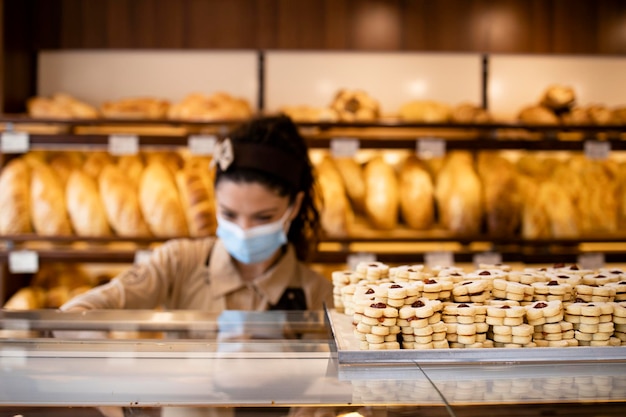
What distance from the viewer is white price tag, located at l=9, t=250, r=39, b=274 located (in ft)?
9.87

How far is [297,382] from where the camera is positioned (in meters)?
0.97

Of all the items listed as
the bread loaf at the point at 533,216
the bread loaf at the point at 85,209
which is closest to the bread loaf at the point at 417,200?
the bread loaf at the point at 533,216

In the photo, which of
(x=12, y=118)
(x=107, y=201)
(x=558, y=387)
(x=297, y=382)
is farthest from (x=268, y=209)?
(x=12, y=118)

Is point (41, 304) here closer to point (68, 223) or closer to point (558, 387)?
point (68, 223)

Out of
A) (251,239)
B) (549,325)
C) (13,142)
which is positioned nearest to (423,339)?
(549,325)

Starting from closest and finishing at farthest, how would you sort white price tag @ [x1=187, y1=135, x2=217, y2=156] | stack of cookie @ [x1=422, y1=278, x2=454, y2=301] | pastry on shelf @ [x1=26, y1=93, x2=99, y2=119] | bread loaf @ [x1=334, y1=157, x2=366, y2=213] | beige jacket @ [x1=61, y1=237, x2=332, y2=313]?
stack of cookie @ [x1=422, y1=278, x2=454, y2=301], beige jacket @ [x1=61, y1=237, x2=332, y2=313], white price tag @ [x1=187, y1=135, x2=217, y2=156], pastry on shelf @ [x1=26, y1=93, x2=99, y2=119], bread loaf @ [x1=334, y1=157, x2=366, y2=213]

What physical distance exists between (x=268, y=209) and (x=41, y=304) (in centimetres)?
187

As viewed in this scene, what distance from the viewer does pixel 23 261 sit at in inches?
119

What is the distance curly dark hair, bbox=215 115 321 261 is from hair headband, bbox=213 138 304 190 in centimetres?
1

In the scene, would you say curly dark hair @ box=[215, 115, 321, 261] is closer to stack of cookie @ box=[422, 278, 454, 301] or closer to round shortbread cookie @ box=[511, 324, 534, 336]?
stack of cookie @ box=[422, 278, 454, 301]

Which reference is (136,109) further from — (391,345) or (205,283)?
(391,345)

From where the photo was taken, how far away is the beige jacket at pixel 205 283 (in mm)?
2049

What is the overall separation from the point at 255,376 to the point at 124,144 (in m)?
2.32

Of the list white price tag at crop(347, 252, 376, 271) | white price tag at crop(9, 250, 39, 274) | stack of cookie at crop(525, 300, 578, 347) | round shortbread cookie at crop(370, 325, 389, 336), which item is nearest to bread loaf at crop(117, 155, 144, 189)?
white price tag at crop(9, 250, 39, 274)
